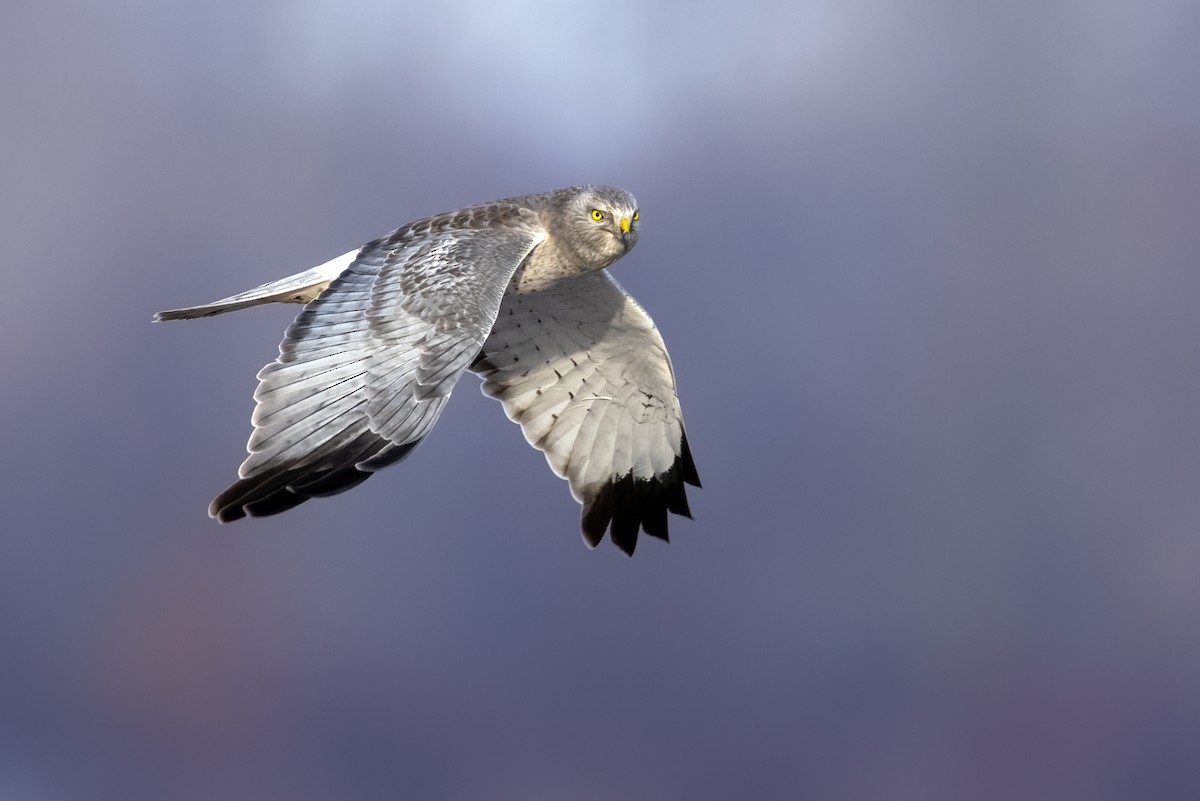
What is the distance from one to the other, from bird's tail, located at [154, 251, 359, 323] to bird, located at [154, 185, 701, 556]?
0.6 inches

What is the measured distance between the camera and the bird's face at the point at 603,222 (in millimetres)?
8914

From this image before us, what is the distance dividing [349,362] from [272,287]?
6.68 feet

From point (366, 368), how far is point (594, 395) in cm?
330

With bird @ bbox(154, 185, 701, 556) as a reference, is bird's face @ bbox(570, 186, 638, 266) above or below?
above

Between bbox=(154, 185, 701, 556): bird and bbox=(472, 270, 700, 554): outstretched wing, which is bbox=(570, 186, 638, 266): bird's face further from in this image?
bbox=(472, 270, 700, 554): outstretched wing

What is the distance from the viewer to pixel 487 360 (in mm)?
10312

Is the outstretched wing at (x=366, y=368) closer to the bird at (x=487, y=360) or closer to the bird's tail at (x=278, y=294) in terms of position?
the bird at (x=487, y=360)

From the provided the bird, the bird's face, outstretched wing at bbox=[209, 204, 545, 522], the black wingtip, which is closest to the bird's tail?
the bird

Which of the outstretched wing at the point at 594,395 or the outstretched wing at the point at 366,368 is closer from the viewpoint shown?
the outstretched wing at the point at 366,368

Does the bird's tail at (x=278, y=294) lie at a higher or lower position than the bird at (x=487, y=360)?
higher

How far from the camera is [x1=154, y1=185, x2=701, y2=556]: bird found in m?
6.93

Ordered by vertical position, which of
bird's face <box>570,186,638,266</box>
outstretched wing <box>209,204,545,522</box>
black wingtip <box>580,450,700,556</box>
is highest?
bird's face <box>570,186,638,266</box>

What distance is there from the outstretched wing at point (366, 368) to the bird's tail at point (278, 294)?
66 cm

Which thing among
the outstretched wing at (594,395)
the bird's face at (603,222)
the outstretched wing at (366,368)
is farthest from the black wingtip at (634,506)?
the outstretched wing at (366,368)
